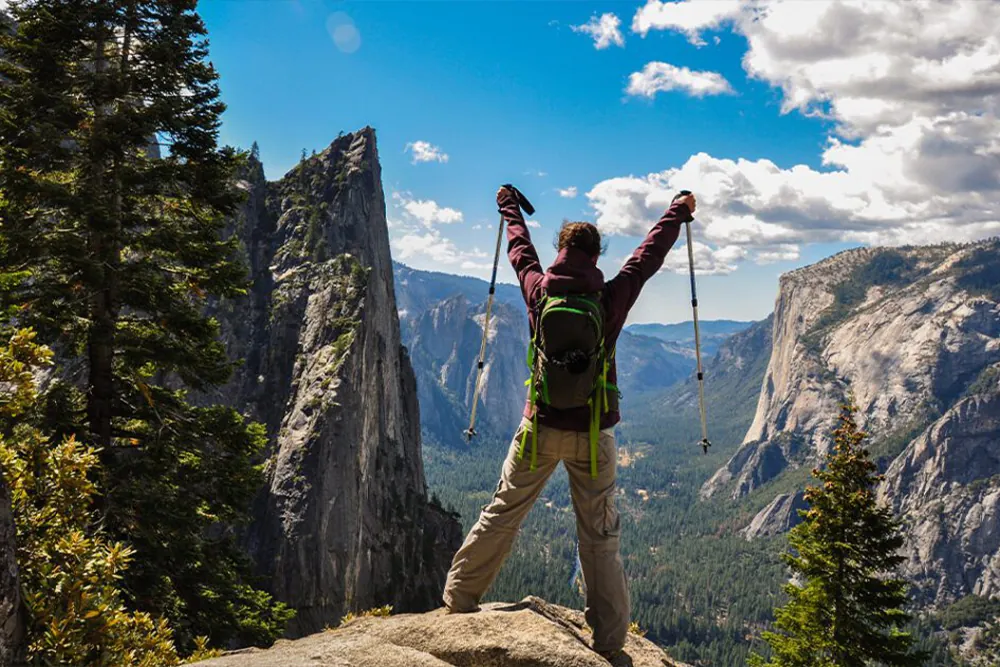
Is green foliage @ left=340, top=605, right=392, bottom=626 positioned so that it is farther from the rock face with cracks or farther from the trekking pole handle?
the trekking pole handle

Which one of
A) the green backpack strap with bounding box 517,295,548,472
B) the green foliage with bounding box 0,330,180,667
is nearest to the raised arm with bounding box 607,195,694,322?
the green backpack strap with bounding box 517,295,548,472

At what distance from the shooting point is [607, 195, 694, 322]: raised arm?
664 centimetres

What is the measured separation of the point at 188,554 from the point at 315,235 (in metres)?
85.9

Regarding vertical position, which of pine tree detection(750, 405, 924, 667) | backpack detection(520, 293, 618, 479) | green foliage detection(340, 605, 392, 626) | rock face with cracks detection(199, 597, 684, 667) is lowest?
pine tree detection(750, 405, 924, 667)

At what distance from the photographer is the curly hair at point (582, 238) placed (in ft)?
21.9

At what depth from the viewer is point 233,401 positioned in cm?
7662

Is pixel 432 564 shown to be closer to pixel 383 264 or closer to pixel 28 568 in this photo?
pixel 383 264

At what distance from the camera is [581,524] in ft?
22.2

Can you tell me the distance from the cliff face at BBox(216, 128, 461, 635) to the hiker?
56250 mm

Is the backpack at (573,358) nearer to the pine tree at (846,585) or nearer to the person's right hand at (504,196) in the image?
the person's right hand at (504,196)

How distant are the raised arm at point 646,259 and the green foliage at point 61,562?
20.0 ft

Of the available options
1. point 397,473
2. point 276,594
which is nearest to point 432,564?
point 397,473

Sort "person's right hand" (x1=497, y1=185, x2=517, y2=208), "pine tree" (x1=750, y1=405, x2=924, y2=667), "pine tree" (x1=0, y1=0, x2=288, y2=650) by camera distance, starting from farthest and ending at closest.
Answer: "pine tree" (x1=750, y1=405, x2=924, y2=667)
"pine tree" (x1=0, y1=0, x2=288, y2=650)
"person's right hand" (x1=497, y1=185, x2=517, y2=208)

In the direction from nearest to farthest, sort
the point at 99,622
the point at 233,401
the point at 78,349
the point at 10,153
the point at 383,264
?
the point at 99,622, the point at 10,153, the point at 78,349, the point at 233,401, the point at 383,264
